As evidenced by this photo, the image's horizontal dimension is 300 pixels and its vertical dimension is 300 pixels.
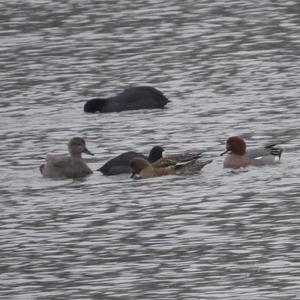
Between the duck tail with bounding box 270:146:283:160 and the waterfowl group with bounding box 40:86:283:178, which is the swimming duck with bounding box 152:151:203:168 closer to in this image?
the waterfowl group with bounding box 40:86:283:178

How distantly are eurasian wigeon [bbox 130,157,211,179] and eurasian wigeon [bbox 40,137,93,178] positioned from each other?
0.70 meters

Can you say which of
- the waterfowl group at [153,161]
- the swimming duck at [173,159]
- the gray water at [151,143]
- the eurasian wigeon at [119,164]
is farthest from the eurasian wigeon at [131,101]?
the swimming duck at [173,159]

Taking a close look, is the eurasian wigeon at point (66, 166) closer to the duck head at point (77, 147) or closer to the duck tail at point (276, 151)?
the duck head at point (77, 147)

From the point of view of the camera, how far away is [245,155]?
21297mm

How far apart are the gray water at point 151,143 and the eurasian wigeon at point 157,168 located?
95mm

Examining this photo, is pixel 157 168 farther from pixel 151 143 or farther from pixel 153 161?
pixel 151 143

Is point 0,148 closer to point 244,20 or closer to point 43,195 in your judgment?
point 43,195

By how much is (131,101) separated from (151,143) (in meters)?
3.46

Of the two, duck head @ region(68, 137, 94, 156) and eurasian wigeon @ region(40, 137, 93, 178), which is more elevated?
duck head @ region(68, 137, 94, 156)

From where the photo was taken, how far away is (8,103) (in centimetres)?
2766

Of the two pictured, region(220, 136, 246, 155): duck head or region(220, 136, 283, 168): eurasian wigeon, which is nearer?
region(220, 136, 283, 168): eurasian wigeon

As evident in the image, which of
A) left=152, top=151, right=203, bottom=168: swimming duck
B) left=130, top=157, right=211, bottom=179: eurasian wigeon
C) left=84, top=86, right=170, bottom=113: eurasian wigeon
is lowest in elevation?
left=84, top=86, right=170, bottom=113: eurasian wigeon

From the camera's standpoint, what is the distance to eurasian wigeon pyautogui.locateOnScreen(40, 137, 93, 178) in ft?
69.9

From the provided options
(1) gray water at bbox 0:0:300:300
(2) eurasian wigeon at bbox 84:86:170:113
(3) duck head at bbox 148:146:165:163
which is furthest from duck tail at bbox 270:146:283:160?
(2) eurasian wigeon at bbox 84:86:170:113
